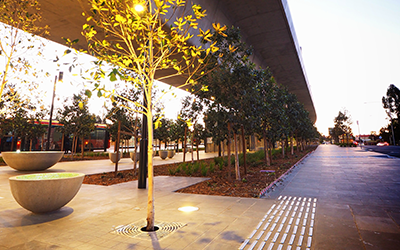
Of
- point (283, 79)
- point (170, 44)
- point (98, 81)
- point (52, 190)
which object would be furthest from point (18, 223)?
point (283, 79)

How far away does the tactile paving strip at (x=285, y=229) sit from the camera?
321 cm

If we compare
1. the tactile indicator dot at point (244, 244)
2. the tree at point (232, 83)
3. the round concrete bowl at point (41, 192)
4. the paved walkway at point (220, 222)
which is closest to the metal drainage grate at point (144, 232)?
the paved walkway at point (220, 222)

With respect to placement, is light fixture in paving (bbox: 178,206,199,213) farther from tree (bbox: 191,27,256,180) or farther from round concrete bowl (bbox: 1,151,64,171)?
round concrete bowl (bbox: 1,151,64,171)

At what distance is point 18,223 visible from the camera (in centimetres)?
416

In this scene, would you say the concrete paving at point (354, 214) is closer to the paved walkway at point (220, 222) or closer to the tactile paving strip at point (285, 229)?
the paved walkway at point (220, 222)

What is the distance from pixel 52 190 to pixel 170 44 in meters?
3.87

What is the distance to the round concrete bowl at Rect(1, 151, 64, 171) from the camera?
1122cm

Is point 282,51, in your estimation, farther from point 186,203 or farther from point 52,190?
point 52,190

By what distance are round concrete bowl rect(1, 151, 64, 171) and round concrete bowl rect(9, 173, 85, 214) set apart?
8.37m

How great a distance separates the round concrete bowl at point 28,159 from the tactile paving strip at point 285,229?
39.3 ft

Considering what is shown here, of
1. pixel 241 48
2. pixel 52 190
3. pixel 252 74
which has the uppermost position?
pixel 241 48

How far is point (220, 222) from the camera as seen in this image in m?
4.13

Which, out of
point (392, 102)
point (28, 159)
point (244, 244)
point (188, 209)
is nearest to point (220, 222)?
point (244, 244)

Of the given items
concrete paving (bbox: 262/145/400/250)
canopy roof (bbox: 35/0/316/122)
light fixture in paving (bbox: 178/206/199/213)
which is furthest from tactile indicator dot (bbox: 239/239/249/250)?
canopy roof (bbox: 35/0/316/122)
